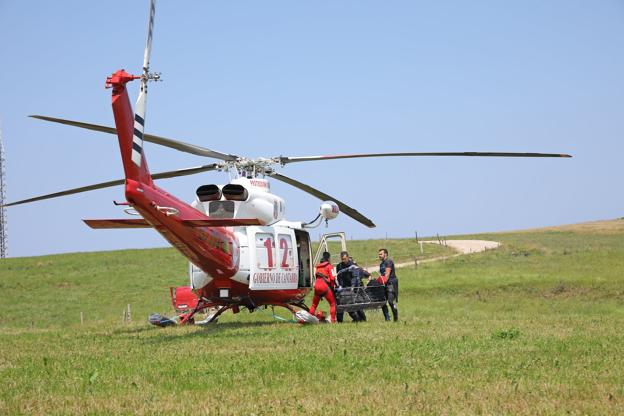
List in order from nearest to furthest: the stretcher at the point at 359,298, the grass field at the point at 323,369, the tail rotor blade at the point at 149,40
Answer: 1. the grass field at the point at 323,369
2. the tail rotor blade at the point at 149,40
3. the stretcher at the point at 359,298

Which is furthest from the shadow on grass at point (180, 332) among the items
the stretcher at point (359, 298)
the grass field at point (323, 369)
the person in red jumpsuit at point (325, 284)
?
the stretcher at point (359, 298)

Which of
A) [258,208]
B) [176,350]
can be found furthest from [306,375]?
[258,208]

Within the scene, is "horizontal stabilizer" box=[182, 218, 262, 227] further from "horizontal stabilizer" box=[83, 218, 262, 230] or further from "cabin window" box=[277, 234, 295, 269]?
"cabin window" box=[277, 234, 295, 269]

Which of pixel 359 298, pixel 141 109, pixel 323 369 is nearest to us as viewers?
pixel 323 369

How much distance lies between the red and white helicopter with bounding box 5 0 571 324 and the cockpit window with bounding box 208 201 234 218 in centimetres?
2

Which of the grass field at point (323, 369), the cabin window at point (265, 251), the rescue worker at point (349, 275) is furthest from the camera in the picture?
the rescue worker at point (349, 275)

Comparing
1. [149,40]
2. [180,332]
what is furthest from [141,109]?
[180,332]

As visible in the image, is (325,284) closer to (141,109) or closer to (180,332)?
(180,332)

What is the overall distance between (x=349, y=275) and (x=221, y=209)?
3459mm

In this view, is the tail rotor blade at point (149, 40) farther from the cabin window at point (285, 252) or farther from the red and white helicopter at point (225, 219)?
the cabin window at point (285, 252)

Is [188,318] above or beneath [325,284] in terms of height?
beneath

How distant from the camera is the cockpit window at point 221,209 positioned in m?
17.3

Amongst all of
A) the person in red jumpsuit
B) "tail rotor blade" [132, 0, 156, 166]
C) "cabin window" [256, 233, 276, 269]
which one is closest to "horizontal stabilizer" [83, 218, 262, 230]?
"tail rotor blade" [132, 0, 156, 166]

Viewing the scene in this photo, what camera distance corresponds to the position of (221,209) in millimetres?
17344
